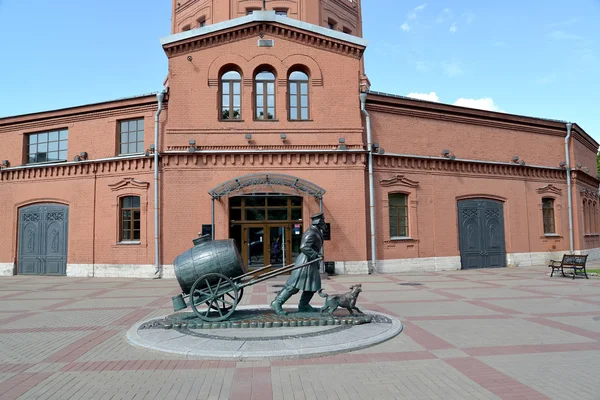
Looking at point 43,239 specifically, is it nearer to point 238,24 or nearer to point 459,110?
point 238,24

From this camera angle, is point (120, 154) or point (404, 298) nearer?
point (404, 298)

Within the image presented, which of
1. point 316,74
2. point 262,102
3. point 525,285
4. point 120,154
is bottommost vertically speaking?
point 525,285

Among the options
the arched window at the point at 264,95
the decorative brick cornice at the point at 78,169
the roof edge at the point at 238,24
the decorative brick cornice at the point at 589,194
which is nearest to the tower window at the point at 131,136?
the decorative brick cornice at the point at 78,169

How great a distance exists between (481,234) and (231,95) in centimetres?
1313

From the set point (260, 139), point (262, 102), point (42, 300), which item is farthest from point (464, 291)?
point (42, 300)

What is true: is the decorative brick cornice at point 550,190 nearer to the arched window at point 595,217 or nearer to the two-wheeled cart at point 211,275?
the arched window at point 595,217

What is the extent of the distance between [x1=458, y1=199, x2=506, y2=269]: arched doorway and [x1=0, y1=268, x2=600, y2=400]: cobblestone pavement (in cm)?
795

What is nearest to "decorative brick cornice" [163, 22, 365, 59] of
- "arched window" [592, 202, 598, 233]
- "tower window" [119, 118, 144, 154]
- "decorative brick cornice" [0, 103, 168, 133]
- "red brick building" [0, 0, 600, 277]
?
"red brick building" [0, 0, 600, 277]

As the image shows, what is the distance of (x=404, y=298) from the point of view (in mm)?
10586

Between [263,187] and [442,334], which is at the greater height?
[263,187]

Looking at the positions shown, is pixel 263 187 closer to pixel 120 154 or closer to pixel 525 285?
pixel 120 154

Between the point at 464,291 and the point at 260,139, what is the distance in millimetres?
9266

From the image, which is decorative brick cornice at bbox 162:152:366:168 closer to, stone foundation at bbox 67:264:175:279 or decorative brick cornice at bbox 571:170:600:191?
stone foundation at bbox 67:264:175:279

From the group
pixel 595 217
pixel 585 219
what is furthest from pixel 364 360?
pixel 595 217
